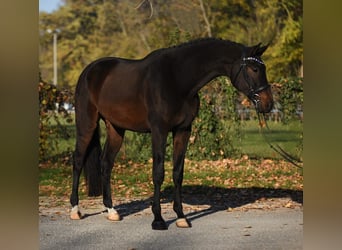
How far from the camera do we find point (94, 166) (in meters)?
7.44

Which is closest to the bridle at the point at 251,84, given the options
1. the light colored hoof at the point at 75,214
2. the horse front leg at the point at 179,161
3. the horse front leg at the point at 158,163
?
the horse front leg at the point at 179,161

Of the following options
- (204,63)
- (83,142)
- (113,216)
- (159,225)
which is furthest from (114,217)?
(204,63)

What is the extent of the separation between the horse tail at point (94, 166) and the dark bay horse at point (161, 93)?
12 centimetres

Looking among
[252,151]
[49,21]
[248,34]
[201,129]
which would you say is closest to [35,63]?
[201,129]

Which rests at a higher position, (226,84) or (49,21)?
(49,21)

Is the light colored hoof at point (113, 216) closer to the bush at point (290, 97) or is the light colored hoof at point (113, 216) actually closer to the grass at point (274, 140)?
the grass at point (274, 140)

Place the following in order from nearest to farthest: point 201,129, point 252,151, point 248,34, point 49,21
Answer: point 201,129
point 252,151
point 248,34
point 49,21

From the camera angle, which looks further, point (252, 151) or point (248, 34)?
point (248, 34)

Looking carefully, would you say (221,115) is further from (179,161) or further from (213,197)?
(179,161)

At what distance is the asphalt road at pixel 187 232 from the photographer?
5.37 metres

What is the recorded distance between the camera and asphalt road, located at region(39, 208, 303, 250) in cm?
537

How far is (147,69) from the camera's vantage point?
6.38m
